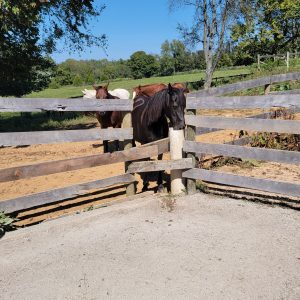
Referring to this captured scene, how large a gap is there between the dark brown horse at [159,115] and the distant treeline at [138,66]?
87.0 meters

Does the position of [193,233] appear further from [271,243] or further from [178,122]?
[178,122]

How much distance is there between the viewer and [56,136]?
445 centimetres

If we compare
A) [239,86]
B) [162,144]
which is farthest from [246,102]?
[239,86]

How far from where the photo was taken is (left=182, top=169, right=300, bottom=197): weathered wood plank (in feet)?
14.1

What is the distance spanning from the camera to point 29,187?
684 centimetres

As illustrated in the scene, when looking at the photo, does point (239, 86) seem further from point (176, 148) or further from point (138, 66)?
point (138, 66)

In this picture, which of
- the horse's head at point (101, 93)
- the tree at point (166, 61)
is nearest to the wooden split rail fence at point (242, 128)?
the horse's head at point (101, 93)

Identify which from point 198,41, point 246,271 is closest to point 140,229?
point 246,271

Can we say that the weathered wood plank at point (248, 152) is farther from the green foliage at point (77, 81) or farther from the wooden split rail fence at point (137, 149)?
the green foliage at point (77, 81)

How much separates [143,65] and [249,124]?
120 metres

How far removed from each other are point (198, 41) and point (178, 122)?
78.0 ft

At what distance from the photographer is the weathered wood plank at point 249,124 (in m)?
4.25

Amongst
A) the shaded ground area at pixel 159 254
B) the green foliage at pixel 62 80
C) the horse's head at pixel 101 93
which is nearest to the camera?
the shaded ground area at pixel 159 254

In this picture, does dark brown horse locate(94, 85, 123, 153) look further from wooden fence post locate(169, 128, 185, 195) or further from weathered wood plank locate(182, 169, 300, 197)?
weathered wood plank locate(182, 169, 300, 197)
